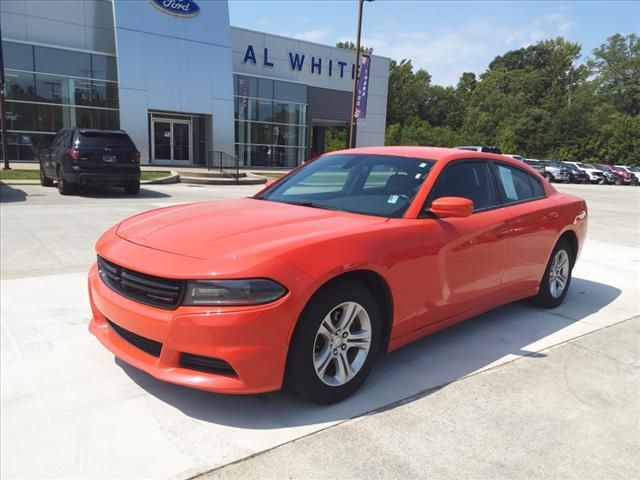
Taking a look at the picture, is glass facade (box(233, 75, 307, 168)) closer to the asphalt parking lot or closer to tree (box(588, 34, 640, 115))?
the asphalt parking lot

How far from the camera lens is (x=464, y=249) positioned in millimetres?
3773

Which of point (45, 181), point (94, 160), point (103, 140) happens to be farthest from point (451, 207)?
point (45, 181)

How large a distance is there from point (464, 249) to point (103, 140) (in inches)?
481

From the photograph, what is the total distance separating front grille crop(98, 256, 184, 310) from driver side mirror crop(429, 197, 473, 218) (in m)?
1.78

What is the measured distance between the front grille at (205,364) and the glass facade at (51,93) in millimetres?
23097

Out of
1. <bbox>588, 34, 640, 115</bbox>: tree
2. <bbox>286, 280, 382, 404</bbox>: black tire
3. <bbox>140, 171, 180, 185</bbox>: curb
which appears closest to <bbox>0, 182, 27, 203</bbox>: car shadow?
<bbox>140, 171, 180, 185</bbox>: curb

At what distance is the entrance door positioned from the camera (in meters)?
26.7

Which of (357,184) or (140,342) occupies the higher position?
(357,184)

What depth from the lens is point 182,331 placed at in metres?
2.64

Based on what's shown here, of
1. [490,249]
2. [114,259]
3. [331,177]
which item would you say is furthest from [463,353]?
[114,259]

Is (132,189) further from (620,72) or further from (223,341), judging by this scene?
(620,72)

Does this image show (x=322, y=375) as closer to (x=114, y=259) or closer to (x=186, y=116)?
(x=114, y=259)

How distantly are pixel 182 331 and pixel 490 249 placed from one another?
2499 millimetres

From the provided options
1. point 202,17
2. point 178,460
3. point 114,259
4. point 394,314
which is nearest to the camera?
point 178,460
